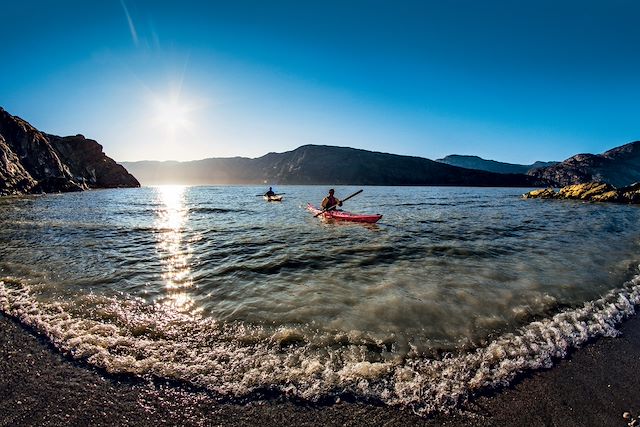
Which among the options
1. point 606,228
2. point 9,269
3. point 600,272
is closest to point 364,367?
point 600,272

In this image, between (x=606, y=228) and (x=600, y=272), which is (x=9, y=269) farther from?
(x=606, y=228)

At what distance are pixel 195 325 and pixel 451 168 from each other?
18939cm

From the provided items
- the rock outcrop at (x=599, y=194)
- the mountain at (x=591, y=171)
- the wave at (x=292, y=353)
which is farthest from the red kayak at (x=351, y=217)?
the mountain at (x=591, y=171)

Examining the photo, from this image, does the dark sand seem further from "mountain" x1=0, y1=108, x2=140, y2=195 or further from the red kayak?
"mountain" x1=0, y1=108, x2=140, y2=195

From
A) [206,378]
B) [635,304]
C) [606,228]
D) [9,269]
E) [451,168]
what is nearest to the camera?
[206,378]

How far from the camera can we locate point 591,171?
17225cm

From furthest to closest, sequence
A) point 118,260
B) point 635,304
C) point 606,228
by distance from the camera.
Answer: point 606,228
point 118,260
point 635,304

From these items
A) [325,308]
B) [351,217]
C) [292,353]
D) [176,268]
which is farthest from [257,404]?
[351,217]

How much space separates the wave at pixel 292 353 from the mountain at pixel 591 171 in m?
196

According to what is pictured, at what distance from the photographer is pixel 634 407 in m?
3.75

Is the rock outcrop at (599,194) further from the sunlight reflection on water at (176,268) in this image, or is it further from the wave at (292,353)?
the sunlight reflection on water at (176,268)

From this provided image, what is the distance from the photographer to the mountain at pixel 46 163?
49656mm

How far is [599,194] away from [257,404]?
5599cm

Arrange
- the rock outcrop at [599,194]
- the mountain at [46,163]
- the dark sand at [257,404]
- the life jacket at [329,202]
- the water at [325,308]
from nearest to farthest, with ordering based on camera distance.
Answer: the dark sand at [257,404]
the water at [325,308]
the life jacket at [329,202]
the rock outcrop at [599,194]
the mountain at [46,163]
